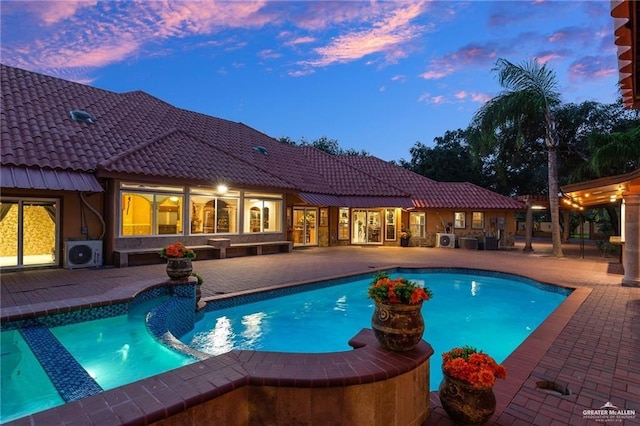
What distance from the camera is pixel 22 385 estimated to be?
4.25 m

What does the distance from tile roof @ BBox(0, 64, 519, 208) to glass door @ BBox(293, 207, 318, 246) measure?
5.23ft

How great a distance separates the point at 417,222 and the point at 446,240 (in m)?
2.13

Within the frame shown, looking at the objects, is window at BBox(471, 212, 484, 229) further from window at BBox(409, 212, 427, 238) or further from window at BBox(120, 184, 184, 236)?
window at BBox(120, 184, 184, 236)

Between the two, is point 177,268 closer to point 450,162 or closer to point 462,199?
point 462,199

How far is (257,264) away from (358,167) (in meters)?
13.7

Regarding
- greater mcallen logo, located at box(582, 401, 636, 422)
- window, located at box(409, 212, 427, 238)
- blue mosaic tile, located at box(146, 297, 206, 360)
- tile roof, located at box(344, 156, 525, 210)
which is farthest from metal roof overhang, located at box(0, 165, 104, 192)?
window, located at box(409, 212, 427, 238)

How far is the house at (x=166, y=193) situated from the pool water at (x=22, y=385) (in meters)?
6.63

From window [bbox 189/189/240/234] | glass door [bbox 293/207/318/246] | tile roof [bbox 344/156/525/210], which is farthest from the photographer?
tile roof [bbox 344/156/525/210]

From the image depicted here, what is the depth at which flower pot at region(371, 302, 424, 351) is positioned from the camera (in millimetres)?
3305

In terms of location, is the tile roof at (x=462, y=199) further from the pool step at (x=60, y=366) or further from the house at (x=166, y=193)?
the pool step at (x=60, y=366)

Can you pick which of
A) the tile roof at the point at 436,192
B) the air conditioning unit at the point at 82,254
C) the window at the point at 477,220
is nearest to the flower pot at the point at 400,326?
the air conditioning unit at the point at 82,254

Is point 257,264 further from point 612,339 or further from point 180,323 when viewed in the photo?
point 612,339

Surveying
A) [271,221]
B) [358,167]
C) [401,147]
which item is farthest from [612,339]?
[401,147]

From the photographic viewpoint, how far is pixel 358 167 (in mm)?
→ 25031
